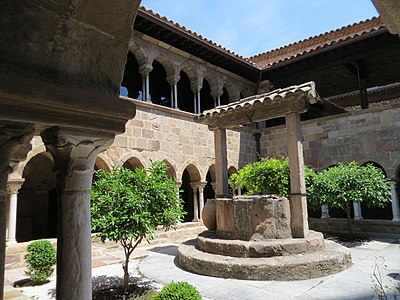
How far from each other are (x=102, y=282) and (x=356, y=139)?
8355 mm

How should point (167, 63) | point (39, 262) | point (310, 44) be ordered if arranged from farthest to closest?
point (310, 44)
point (167, 63)
point (39, 262)

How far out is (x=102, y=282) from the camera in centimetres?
459

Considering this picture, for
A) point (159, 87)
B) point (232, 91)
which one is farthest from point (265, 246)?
point (232, 91)

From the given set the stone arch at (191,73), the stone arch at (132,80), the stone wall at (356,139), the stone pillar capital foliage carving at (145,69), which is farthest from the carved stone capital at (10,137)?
the stone wall at (356,139)

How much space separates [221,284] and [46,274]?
9.03ft

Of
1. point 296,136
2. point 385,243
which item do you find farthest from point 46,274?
point 385,243

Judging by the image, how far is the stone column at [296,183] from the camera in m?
5.36

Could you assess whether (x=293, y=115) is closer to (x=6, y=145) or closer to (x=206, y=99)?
(x=6, y=145)

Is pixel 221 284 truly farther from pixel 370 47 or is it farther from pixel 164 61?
pixel 370 47

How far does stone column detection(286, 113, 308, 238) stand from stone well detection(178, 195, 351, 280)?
17 cm

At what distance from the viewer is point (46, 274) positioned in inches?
187

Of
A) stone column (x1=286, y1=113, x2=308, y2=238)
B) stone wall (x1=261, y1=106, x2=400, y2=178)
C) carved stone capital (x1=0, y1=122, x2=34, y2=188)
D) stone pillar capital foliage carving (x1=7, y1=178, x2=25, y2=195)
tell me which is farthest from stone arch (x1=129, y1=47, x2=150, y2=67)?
carved stone capital (x1=0, y1=122, x2=34, y2=188)

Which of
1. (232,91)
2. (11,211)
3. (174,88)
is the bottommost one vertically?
(11,211)

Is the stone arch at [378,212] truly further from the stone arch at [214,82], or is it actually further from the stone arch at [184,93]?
the stone arch at [184,93]
